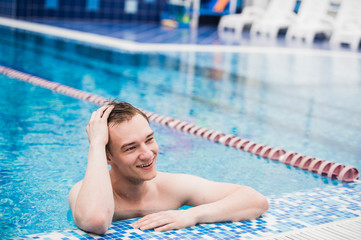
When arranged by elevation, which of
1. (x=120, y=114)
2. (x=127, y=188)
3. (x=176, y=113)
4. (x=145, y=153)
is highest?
(x=120, y=114)

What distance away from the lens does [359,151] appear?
4496 mm

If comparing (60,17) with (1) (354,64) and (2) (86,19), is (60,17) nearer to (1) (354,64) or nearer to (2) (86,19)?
(2) (86,19)

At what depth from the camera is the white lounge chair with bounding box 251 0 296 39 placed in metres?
15.8

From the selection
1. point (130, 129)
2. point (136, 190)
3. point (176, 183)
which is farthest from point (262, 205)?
point (130, 129)

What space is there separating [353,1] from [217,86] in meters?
8.96

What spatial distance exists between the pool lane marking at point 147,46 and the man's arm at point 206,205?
7.78 meters

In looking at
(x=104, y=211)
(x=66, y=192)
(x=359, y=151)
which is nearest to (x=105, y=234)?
(x=104, y=211)

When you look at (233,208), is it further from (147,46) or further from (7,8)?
(7,8)

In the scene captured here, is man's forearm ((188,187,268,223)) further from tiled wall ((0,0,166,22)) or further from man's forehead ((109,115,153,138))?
tiled wall ((0,0,166,22))

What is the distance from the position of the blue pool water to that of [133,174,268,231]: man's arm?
553mm

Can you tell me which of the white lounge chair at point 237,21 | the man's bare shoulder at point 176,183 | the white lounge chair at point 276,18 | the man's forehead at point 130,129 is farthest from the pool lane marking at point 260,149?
the white lounge chair at point 237,21

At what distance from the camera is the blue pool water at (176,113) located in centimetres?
339

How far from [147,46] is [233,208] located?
8559 millimetres

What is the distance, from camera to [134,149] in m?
2.29
